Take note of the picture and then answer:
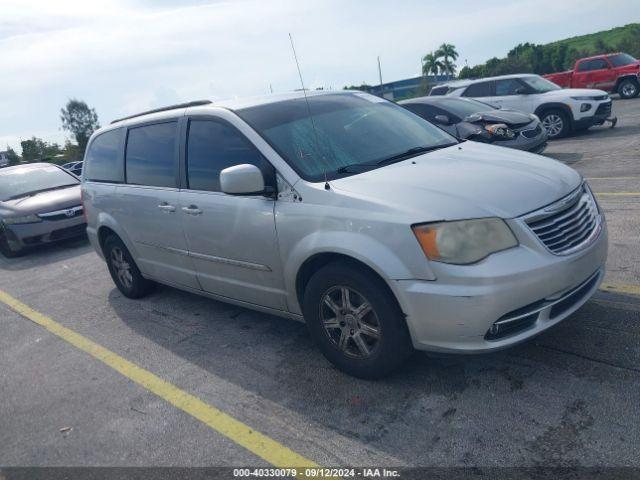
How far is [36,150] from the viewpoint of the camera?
77.6 metres

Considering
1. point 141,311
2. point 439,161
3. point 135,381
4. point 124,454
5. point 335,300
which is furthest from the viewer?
point 141,311

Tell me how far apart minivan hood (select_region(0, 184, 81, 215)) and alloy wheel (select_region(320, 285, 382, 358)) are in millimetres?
7342

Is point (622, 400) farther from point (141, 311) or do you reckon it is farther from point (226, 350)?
point (141, 311)

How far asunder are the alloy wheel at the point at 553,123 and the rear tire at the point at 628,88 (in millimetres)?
10139

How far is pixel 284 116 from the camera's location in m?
4.06

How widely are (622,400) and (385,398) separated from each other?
125 cm

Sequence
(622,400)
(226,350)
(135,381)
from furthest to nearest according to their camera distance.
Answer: (226,350), (135,381), (622,400)

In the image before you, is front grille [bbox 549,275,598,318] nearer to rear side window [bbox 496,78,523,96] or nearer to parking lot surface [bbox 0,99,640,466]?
parking lot surface [bbox 0,99,640,466]

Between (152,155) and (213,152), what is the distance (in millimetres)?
978

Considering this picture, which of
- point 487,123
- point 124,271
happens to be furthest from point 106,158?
point 487,123

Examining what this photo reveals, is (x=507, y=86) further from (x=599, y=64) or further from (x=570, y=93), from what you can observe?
(x=599, y=64)

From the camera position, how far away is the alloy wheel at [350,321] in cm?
323

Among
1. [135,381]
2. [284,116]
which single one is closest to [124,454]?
[135,381]

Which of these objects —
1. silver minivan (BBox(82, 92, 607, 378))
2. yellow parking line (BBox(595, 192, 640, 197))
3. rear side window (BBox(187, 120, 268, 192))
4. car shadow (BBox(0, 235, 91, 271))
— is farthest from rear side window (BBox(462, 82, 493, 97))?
rear side window (BBox(187, 120, 268, 192))
